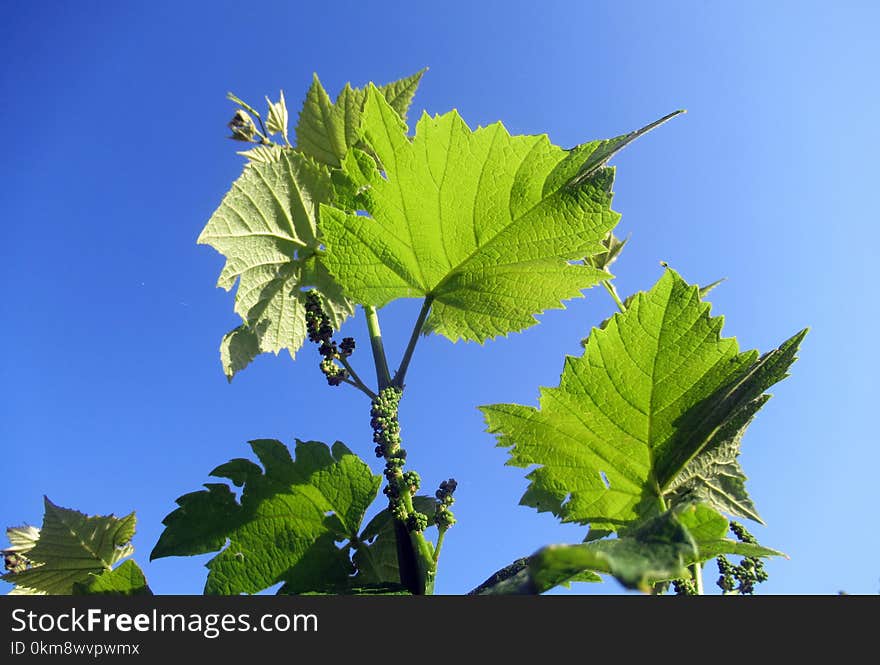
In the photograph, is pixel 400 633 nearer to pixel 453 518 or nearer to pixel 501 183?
pixel 453 518

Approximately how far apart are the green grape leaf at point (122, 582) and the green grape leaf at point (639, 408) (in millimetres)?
766

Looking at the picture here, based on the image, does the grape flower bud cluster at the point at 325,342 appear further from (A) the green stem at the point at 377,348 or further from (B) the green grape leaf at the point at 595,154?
(B) the green grape leaf at the point at 595,154

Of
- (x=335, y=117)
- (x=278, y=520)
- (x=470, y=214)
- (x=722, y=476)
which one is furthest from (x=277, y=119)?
(x=722, y=476)

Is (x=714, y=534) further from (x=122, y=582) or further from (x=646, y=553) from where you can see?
(x=122, y=582)

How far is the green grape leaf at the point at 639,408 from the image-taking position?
3.90 ft

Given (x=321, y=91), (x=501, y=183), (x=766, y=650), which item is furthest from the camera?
(x=321, y=91)

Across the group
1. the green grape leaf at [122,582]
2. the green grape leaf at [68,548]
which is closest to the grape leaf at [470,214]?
the green grape leaf at [122,582]

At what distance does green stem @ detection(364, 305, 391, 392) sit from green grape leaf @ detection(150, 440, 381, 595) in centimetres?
18

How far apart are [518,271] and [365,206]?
0.37 metres

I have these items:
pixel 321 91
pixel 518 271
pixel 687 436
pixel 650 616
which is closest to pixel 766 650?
pixel 650 616

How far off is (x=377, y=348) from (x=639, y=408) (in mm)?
577

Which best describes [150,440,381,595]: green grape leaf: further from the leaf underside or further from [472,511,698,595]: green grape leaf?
[472,511,698,595]: green grape leaf

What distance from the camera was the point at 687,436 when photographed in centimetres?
120

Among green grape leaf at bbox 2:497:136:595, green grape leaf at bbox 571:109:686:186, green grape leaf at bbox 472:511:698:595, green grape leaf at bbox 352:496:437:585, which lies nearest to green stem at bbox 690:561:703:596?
green grape leaf at bbox 472:511:698:595
